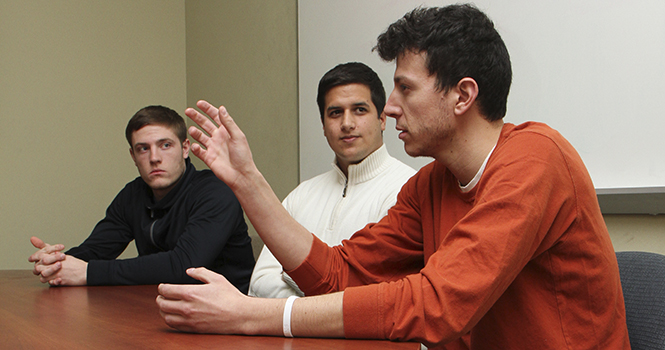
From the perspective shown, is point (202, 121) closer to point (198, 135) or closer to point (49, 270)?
point (198, 135)

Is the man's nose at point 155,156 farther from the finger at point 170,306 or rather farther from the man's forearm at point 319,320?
the man's forearm at point 319,320

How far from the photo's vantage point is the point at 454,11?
3.75 ft

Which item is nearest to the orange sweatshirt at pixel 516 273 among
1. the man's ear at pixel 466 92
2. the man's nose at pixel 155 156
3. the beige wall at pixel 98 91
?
the man's ear at pixel 466 92

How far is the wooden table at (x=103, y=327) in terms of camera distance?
0.82m

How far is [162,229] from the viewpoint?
2.08m

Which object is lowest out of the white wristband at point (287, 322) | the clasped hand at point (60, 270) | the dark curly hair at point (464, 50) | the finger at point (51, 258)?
the clasped hand at point (60, 270)

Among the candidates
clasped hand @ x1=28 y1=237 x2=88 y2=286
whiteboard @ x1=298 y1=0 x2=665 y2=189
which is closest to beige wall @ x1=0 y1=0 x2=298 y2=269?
whiteboard @ x1=298 y1=0 x2=665 y2=189

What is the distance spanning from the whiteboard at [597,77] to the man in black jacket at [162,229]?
1.19m

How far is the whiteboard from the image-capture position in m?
1.62

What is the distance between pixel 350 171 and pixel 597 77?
0.92 meters

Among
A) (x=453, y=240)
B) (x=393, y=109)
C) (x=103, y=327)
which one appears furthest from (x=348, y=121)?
(x=103, y=327)

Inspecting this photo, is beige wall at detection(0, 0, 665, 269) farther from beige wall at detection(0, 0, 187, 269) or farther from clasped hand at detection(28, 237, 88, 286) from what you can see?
clasped hand at detection(28, 237, 88, 286)

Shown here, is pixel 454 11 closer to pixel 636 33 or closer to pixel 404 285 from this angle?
pixel 404 285

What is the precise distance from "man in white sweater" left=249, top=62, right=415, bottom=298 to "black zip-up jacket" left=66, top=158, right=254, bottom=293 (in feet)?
0.63
